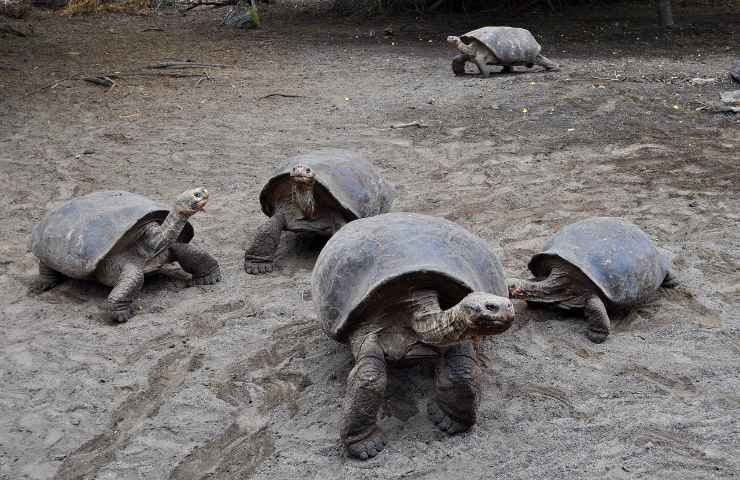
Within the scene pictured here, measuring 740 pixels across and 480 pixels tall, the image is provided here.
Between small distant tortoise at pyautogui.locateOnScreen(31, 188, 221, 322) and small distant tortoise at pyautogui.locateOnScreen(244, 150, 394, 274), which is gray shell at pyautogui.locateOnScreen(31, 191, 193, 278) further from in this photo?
small distant tortoise at pyautogui.locateOnScreen(244, 150, 394, 274)

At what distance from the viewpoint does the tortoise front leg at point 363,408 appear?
8.44 ft

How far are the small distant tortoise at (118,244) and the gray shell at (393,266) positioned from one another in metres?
1.14

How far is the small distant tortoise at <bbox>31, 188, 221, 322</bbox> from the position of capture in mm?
3656

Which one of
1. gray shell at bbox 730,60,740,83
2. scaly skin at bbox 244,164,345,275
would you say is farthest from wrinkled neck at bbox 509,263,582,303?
gray shell at bbox 730,60,740,83

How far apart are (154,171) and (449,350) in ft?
11.9

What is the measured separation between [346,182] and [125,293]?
1.27 m

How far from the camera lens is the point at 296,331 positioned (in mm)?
3432

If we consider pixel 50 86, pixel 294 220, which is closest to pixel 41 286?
pixel 294 220

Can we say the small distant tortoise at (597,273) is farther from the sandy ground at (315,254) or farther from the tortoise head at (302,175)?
the tortoise head at (302,175)

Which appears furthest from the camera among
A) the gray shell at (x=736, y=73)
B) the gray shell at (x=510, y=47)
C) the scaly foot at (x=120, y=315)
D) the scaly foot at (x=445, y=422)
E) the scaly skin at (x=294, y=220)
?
the gray shell at (x=510, y=47)

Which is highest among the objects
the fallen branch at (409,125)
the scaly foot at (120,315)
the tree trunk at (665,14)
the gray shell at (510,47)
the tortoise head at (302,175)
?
the tortoise head at (302,175)

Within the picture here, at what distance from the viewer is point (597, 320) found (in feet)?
10.7

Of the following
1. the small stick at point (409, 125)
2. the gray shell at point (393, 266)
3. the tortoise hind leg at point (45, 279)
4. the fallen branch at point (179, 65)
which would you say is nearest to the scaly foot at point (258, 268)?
the tortoise hind leg at point (45, 279)

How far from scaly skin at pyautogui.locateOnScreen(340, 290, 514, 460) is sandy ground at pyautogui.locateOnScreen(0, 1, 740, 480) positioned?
0.28 ft
